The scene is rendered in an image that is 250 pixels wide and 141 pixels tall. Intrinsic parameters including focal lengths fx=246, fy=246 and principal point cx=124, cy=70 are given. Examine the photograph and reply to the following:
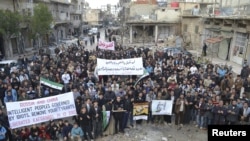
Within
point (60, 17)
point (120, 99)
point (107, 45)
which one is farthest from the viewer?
point (60, 17)

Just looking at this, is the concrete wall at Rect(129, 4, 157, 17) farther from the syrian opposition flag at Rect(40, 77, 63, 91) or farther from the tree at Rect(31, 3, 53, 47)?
the syrian opposition flag at Rect(40, 77, 63, 91)

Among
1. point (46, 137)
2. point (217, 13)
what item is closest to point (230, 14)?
point (217, 13)

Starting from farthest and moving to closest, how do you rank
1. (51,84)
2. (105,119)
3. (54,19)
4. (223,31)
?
(54,19) → (223,31) → (51,84) → (105,119)

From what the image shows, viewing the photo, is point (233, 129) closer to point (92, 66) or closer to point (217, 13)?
point (92, 66)

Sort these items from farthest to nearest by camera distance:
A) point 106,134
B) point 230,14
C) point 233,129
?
point 230,14, point 106,134, point 233,129

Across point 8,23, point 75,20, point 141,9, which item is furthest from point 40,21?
point 75,20

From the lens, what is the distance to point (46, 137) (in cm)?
881

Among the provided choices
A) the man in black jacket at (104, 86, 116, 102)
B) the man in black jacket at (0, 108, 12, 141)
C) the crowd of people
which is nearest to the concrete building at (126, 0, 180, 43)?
the crowd of people

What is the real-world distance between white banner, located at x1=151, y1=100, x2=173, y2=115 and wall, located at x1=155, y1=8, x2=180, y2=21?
31.0 metres

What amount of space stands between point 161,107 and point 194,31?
2571 cm

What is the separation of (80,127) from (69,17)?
159ft

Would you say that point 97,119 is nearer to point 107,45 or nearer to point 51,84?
point 51,84

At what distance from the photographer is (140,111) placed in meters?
9.88

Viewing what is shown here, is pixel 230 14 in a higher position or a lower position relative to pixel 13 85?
higher
